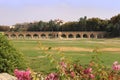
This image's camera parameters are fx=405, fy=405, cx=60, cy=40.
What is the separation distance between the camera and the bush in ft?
35.1

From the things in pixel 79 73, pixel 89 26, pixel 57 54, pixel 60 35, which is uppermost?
pixel 57 54

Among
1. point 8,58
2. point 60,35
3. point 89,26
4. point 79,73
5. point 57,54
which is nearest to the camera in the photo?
point 79,73

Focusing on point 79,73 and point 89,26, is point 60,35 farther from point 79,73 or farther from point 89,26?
point 79,73

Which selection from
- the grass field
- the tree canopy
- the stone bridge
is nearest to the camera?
the grass field

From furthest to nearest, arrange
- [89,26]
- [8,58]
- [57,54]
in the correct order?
[89,26] → [8,58] → [57,54]

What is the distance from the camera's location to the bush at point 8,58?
10695 mm

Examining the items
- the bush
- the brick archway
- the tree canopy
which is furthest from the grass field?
the brick archway

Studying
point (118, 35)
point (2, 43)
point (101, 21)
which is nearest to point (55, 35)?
point (101, 21)

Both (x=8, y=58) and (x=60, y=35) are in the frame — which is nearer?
(x=8, y=58)

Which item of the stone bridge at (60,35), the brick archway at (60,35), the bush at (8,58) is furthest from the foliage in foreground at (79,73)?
the brick archway at (60,35)

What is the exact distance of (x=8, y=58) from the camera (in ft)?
35.4

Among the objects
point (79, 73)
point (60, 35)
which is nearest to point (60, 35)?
point (60, 35)

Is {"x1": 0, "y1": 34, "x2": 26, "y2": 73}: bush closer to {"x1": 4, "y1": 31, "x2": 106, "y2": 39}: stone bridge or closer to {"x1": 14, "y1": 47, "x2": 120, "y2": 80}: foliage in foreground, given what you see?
{"x1": 14, "y1": 47, "x2": 120, "y2": 80}: foliage in foreground

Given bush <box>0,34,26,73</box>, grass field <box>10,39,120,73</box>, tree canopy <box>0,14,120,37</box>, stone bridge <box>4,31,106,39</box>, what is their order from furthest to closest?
stone bridge <box>4,31,106,39</box> → tree canopy <box>0,14,120,37</box> → bush <box>0,34,26,73</box> → grass field <box>10,39,120,73</box>
